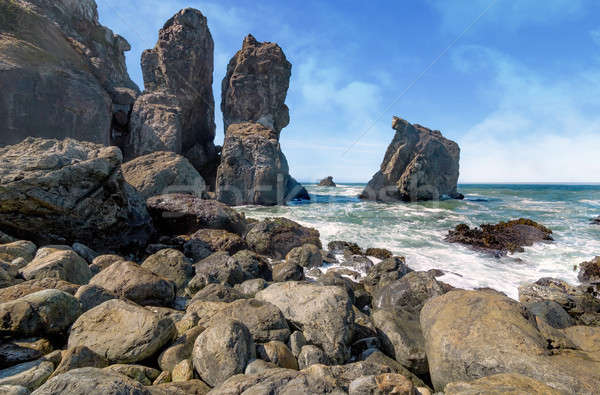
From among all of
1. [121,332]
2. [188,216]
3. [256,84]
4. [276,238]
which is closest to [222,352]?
[121,332]

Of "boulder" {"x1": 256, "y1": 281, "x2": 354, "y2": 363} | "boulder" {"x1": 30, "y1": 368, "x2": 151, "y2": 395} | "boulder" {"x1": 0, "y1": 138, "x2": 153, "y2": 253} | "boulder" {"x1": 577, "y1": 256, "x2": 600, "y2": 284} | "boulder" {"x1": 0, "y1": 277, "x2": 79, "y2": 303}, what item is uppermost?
"boulder" {"x1": 0, "y1": 138, "x2": 153, "y2": 253}

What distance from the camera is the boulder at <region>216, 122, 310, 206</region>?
25.8 meters

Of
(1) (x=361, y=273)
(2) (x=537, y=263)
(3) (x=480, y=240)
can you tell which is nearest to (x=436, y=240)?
(3) (x=480, y=240)

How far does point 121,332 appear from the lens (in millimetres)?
3004

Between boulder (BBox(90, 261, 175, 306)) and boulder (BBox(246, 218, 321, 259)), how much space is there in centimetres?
484

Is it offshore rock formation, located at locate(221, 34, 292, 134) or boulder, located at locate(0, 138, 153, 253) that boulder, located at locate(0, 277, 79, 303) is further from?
offshore rock formation, located at locate(221, 34, 292, 134)

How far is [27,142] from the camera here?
812cm

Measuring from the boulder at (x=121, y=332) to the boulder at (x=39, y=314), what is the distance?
0.19m

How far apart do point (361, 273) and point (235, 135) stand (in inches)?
903

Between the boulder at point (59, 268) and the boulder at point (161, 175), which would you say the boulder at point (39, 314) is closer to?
the boulder at point (59, 268)

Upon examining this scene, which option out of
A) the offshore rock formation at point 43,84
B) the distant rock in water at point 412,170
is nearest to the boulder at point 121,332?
the offshore rock formation at point 43,84

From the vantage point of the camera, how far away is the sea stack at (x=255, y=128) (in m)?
26.0

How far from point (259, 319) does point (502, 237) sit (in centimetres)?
1343

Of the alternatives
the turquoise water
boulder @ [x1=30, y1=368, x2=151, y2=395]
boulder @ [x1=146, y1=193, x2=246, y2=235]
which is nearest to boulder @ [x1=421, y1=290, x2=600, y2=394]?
boulder @ [x1=30, y1=368, x2=151, y2=395]
